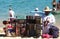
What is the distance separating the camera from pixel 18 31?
7301 mm

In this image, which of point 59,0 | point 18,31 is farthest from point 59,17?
point 18,31

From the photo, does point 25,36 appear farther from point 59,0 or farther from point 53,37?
point 59,0

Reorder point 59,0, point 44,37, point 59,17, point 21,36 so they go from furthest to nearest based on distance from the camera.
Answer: point 59,0
point 59,17
point 21,36
point 44,37

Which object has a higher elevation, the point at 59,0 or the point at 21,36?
the point at 59,0

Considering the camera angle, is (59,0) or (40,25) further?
(59,0)

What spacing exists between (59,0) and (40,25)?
10695 mm

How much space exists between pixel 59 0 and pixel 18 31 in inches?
415

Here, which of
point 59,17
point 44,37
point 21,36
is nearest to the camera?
point 44,37

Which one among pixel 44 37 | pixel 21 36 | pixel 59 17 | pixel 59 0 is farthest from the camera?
pixel 59 0

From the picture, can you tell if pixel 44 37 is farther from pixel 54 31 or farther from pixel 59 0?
pixel 59 0

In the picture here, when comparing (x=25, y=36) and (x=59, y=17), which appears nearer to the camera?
(x=25, y=36)

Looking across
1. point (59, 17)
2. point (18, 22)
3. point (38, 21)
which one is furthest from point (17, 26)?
point (59, 17)

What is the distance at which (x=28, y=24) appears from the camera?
23.3 feet

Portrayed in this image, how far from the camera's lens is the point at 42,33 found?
690 cm
